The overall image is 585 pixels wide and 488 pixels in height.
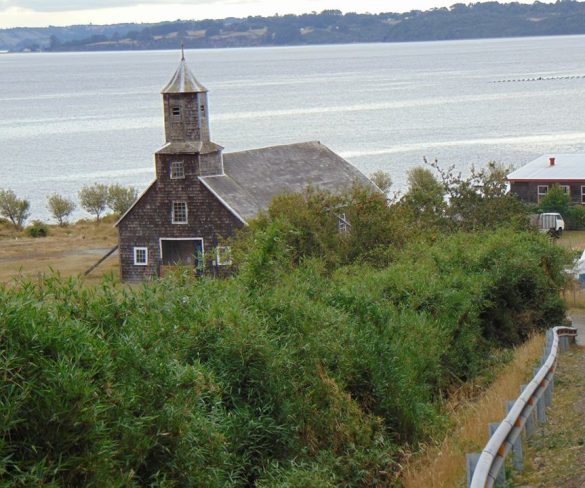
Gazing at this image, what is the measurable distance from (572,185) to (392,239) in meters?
37.0

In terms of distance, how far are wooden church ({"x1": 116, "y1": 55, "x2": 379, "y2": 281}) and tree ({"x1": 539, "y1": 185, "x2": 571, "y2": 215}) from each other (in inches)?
535

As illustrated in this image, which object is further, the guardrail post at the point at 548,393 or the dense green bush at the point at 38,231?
the dense green bush at the point at 38,231

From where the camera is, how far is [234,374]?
13273mm

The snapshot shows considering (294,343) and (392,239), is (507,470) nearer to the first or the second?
(294,343)

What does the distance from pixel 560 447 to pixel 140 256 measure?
40.2 metres

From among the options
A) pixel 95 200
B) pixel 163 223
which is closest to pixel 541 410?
pixel 163 223

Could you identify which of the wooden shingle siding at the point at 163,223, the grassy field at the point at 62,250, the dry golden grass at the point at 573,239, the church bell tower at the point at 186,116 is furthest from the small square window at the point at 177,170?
the dry golden grass at the point at 573,239

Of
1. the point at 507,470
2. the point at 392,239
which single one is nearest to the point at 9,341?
the point at 507,470

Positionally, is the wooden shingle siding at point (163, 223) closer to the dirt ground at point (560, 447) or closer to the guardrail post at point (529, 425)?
the dirt ground at point (560, 447)

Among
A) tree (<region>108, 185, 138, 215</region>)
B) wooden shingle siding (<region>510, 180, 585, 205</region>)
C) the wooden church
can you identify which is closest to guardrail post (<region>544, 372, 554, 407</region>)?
the wooden church

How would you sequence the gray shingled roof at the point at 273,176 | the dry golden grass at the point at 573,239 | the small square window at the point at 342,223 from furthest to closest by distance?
the dry golden grass at the point at 573,239
the gray shingled roof at the point at 273,176
the small square window at the point at 342,223

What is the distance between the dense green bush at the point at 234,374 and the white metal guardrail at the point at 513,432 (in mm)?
2099

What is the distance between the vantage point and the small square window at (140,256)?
50.8 metres

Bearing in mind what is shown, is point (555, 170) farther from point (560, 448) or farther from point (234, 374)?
point (560, 448)
